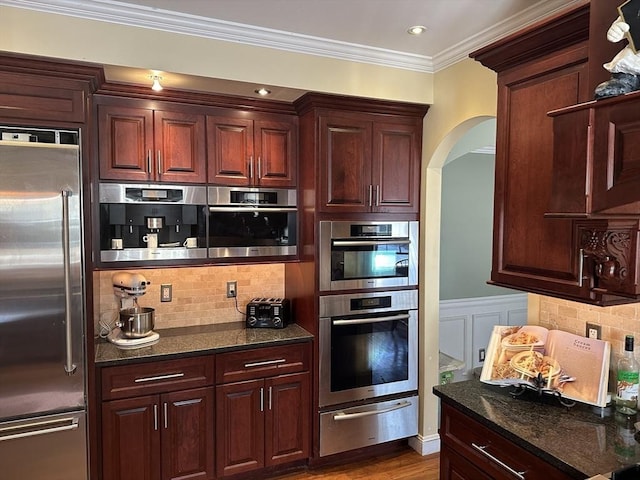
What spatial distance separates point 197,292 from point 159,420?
3.01 ft

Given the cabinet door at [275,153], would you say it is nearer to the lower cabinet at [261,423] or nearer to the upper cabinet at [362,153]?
the upper cabinet at [362,153]

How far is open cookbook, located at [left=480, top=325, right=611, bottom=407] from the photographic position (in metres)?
1.89

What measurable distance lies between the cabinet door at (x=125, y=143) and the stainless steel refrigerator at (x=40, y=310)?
1.25ft

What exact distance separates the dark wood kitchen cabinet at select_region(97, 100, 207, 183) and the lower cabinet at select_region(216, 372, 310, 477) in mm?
1395

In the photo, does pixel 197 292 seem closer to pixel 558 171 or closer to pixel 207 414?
pixel 207 414

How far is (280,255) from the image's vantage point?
3.16 metres

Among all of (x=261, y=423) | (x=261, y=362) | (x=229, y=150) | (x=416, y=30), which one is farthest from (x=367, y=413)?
(x=416, y=30)

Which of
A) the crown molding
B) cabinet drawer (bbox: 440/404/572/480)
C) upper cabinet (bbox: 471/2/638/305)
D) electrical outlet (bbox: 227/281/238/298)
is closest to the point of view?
upper cabinet (bbox: 471/2/638/305)

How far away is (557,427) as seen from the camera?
1.74 metres

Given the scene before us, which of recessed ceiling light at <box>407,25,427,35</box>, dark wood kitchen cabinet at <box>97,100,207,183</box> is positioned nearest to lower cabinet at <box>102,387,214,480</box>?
dark wood kitchen cabinet at <box>97,100,207,183</box>

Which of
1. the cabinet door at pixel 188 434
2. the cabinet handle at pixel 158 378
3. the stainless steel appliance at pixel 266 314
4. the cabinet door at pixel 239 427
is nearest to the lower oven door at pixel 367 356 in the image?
the stainless steel appliance at pixel 266 314

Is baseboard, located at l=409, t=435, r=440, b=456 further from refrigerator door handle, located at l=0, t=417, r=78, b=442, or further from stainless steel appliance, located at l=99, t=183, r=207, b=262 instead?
refrigerator door handle, located at l=0, t=417, r=78, b=442

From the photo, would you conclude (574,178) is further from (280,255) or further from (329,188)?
(280,255)

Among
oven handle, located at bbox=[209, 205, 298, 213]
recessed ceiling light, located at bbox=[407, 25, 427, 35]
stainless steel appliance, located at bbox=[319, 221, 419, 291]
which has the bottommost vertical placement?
stainless steel appliance, located at bbox=[319, 221, 419, 291]
